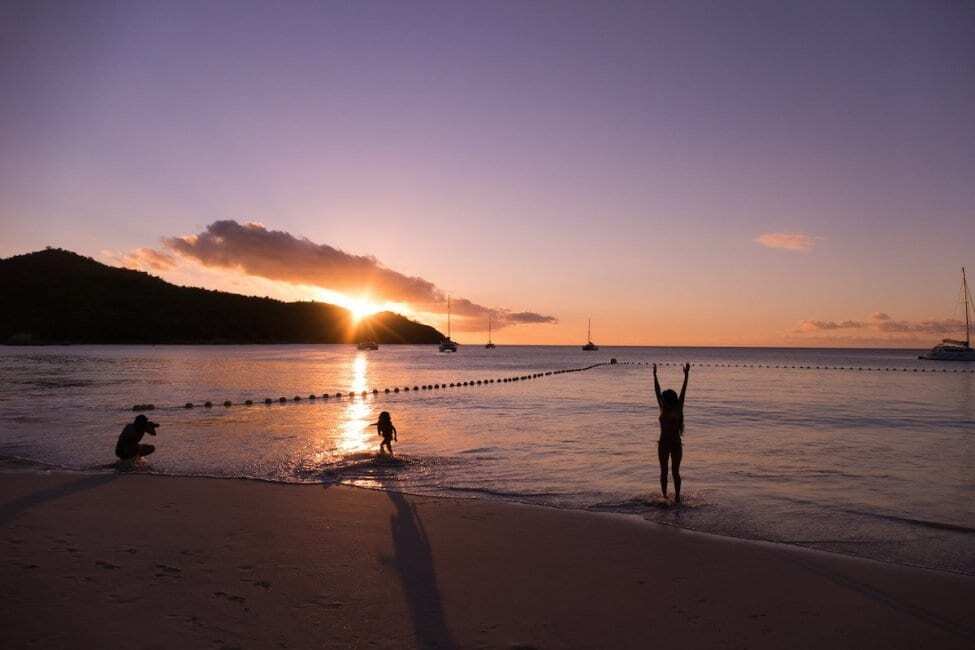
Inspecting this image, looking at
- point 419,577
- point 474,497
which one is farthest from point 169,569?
point 474,497

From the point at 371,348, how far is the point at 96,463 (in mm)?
173151

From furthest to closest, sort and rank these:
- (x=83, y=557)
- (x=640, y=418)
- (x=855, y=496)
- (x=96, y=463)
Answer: (x=640, y=418) → (x=96, y=463) → (x=855, y=496) → (x=83, y=557)

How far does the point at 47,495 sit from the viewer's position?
34.1 feet

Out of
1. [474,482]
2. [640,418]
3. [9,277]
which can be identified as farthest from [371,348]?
[474,482]

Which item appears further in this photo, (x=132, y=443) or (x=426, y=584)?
(x=132, y=443)

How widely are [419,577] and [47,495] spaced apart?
24.3ft

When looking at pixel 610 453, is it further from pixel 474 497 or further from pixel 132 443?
pixel 132 443

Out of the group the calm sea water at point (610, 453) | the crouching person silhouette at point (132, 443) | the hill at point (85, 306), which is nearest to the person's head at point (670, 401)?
the calm sea water at point (610, 453)

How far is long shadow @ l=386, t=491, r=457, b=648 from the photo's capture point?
545cm

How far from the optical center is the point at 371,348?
18575 cm

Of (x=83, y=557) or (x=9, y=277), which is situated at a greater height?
(x=9, y=277)

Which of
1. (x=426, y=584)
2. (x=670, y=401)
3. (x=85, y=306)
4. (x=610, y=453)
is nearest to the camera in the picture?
(x=426, y=584)

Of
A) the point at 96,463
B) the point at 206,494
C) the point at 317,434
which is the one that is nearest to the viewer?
the point at 206,494

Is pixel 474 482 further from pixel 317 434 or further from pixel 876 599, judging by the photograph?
pixel 317 434
